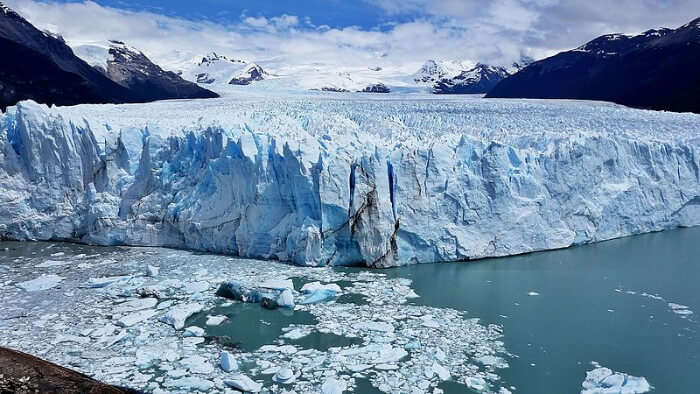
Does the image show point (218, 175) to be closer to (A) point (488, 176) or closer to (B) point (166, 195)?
(B) point (166, 195)

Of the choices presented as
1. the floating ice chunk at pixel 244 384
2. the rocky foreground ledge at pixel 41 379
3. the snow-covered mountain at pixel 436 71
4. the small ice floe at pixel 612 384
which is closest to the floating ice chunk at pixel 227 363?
the floating ice chunk at pixel 244 384

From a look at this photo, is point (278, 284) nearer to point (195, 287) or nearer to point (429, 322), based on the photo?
point (195, 287)

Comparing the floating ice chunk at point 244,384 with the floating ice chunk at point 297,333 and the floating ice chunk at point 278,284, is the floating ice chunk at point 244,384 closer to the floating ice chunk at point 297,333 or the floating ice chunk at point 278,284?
the floating ice chunk at point 297,333

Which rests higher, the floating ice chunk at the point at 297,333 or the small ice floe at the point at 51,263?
the small ice floe at the point at 51,263

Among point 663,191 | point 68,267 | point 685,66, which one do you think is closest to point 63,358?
point 68,267

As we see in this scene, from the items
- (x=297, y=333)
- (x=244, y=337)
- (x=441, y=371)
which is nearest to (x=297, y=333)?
(x=297, y=333)

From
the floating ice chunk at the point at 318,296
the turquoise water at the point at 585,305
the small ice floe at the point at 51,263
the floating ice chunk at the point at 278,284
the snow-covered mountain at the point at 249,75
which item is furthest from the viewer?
the snow-covered mountain at the point at 249,75

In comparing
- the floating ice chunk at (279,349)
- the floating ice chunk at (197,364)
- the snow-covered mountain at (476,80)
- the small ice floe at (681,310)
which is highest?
the snow-covered mountain at (476,80)

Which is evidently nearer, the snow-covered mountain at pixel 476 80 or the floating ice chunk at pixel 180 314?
the floating ice chunk at pixel 180 314
